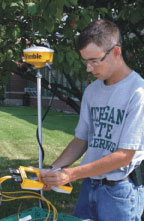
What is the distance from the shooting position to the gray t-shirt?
218 cm

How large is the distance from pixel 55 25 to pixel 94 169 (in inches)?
82.8

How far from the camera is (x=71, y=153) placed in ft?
8.43

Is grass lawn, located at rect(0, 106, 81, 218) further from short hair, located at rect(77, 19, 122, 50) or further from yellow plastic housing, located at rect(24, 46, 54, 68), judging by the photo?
short hair, located at rect(77, 19, 122, 50)

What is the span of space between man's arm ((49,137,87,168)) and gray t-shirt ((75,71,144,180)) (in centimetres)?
10

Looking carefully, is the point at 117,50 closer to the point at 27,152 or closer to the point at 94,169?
the point at 94,169

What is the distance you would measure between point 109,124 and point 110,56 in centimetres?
38

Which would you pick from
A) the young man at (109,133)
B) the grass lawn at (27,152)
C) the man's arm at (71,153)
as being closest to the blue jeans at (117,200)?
the young man at (109,133)

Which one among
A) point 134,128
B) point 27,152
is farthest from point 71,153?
point 27,152

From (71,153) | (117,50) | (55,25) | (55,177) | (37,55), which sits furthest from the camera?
(55,25)

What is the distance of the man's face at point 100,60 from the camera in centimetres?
220

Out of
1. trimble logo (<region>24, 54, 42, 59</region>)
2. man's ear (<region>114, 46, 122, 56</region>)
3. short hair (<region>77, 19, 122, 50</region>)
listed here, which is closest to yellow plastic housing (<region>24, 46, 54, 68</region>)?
trimble logo (<region>24, 54, 42, 59</region>)

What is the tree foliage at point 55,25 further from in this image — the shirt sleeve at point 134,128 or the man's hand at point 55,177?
the man's hand at point 55,177

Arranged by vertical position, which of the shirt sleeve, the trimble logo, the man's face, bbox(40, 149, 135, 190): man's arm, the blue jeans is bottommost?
the blue jeans

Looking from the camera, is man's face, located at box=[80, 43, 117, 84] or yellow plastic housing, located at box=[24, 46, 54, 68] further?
yellow plastic housing, located at box=[24, 46, 54, 68]
